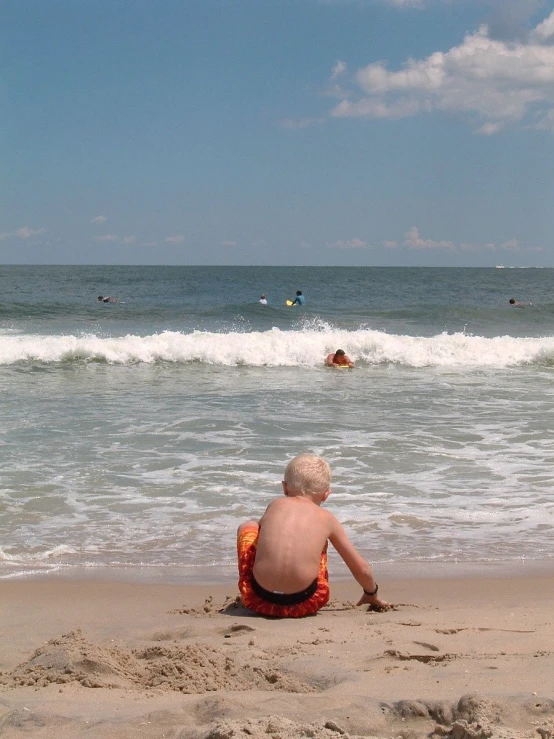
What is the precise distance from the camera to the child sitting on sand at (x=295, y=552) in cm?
389

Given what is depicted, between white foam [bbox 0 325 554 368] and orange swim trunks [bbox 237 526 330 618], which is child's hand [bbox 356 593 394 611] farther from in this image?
white foam [bbox 0 325 554 368]

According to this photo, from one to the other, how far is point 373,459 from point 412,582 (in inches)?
130

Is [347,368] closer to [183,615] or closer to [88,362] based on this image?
[88,362]

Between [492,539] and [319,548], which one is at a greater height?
[319,548]

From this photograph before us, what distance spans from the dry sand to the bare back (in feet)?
0.67

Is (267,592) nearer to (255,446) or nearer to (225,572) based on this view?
(225,572)

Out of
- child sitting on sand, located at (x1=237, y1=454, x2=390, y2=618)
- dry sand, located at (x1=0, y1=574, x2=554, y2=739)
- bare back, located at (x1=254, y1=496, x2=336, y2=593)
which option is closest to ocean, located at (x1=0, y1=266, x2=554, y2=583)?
dry sand, located at (x1=0, y1=574, x2=554, y2=739)

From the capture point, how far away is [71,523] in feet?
19.6

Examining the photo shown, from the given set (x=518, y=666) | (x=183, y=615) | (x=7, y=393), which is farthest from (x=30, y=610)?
(x=7, y=393)

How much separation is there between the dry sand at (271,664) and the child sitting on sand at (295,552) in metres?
0.12

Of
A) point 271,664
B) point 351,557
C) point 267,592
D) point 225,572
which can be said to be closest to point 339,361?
point 225,572

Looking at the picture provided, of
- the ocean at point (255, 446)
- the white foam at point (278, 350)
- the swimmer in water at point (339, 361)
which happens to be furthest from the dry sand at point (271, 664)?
the white foam at point (278, 350)

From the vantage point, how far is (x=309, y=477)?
404cm

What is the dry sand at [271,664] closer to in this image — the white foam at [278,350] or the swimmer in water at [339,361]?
the swimmer in water at [339,361]
